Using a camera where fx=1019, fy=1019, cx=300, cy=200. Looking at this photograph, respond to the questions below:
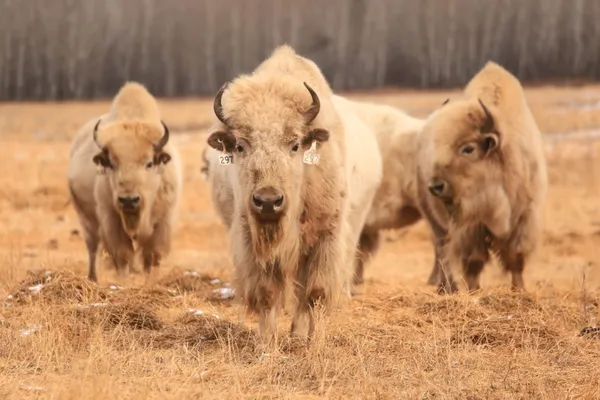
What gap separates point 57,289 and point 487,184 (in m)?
4.17

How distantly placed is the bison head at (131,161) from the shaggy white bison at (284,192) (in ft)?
9.63

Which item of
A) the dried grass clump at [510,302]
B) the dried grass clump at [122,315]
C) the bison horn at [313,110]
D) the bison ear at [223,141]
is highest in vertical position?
the bison horn at [313,110]

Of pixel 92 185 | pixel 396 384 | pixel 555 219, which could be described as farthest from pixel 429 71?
pixel 396 384

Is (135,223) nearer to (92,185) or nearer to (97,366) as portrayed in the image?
(92,185)

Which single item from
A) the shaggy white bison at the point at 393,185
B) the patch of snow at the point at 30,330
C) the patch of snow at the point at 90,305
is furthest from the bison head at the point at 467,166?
the patch of snow at the point at 30,330

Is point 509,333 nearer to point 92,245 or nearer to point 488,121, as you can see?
point 488,121

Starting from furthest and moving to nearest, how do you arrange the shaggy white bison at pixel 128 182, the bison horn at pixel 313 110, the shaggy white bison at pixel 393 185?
the shaggy white bison at pixel 393 185
the shaggy white bison at pixel 128 182
the bison horn at pixel 313 110

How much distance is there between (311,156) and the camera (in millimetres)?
6438

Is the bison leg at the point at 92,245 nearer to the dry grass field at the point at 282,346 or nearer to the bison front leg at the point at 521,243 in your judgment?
the dry grass field at the point at 282,346

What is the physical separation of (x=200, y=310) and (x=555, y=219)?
11.5m

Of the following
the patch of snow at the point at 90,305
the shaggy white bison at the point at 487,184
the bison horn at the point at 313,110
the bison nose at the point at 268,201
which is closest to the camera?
the bison nose at the point at 268,201

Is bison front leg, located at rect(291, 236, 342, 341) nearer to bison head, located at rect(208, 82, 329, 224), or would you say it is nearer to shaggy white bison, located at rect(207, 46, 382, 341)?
shaggy white bison, located at rect(207, 46, 382, 341)

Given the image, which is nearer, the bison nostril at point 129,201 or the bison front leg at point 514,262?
the bison front leg at point 514,262

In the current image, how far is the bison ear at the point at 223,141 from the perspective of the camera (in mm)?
6414
